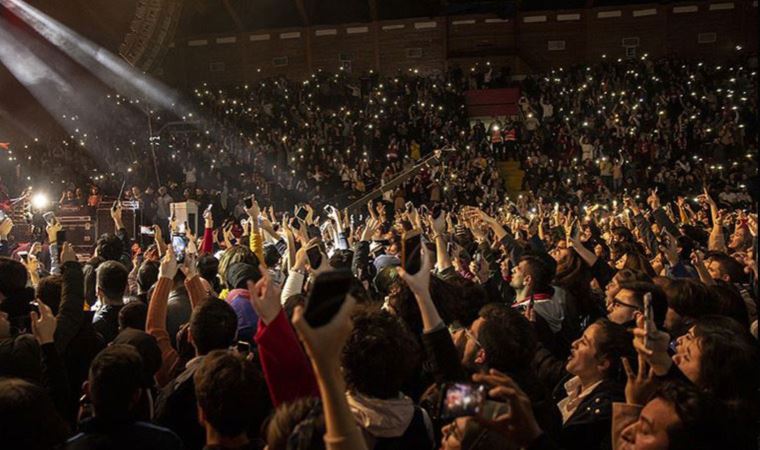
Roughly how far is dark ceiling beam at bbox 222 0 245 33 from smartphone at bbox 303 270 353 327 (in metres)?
24.5

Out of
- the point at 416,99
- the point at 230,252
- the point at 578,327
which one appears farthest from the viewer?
the point at 416,99

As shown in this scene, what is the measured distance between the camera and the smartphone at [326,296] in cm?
130

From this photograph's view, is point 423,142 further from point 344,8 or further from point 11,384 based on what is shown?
point 11,384

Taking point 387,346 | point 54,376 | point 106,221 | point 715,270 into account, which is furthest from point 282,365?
point 106,221

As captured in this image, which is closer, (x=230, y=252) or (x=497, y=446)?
(x=497, y=446)

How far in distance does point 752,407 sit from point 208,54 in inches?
1025

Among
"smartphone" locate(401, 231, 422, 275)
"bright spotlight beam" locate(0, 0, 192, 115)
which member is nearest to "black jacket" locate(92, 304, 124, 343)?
"smartphone" locate(401, 231, 422, 275)

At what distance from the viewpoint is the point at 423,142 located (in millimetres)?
20094

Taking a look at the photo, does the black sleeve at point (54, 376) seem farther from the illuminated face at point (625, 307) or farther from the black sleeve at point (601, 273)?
the black sleeve at point (601, 273)

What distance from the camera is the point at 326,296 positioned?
1.32 meters

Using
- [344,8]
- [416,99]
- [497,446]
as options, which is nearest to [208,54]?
[344,8]

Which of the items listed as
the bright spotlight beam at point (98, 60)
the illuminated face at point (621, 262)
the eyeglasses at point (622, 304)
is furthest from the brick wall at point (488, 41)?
the eyeglasses at point (622, 304)

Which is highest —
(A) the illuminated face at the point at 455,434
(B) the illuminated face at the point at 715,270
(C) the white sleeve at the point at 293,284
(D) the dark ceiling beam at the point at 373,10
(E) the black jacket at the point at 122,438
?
(D) the dark ceiling beam at the point at 373,10

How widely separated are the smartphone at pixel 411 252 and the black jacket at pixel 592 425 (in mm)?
804
